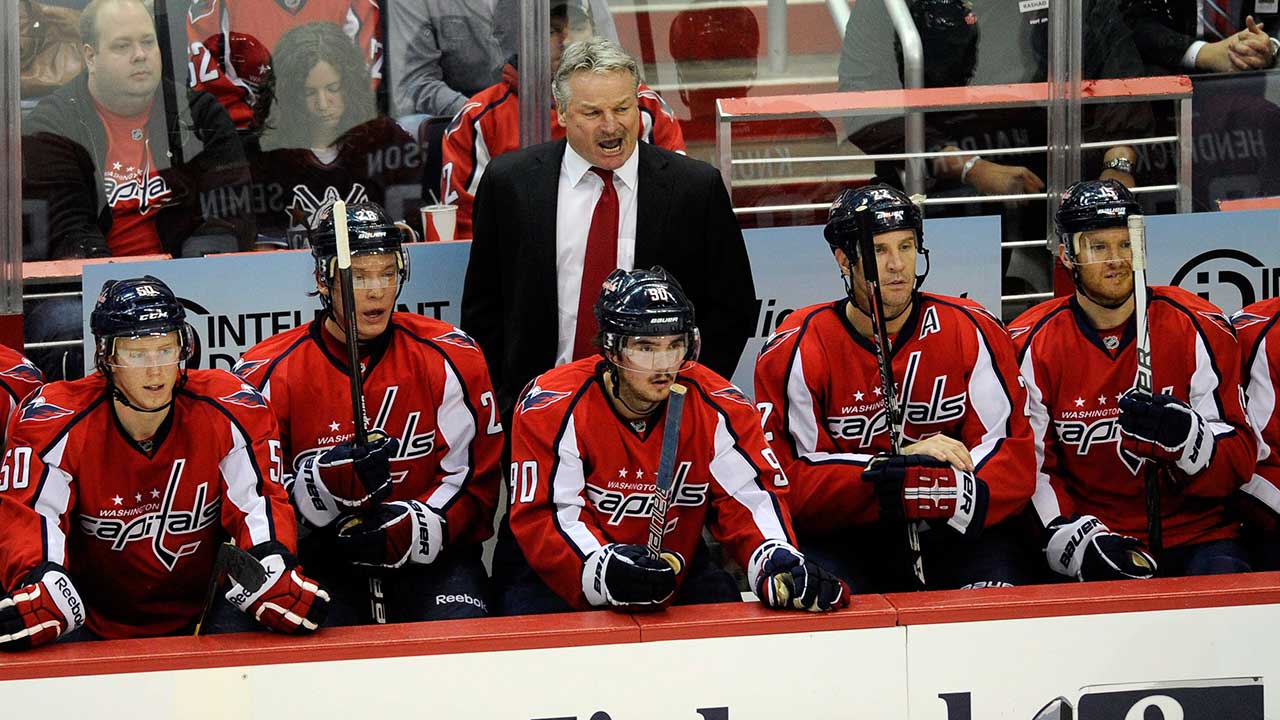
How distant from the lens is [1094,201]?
11.8ft

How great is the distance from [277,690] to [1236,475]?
2242 mm

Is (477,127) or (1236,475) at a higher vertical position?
(477,127)

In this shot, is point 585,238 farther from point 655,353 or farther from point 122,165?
point 122,165

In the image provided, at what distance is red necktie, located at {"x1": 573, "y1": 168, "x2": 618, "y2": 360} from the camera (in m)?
3.79

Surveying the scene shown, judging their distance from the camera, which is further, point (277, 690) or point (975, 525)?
point (975, 525)

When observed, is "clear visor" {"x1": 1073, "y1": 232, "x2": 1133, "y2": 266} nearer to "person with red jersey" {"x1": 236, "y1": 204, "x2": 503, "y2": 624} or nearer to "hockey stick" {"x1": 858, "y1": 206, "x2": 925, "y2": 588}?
"hockey stick" {"x1": 858, "y1": 206, "x2": 925, "y2": 588}

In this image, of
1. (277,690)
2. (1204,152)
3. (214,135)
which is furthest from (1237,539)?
(214,135)

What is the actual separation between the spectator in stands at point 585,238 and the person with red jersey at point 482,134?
414 millimetres

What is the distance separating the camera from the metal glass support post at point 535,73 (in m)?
4.25

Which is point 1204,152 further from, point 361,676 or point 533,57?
point 361,676

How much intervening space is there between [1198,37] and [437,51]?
2.18m

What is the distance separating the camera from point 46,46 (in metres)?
4.07

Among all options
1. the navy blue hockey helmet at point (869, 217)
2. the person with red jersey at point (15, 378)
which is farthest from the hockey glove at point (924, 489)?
the person with red jersey at point (15, 378)

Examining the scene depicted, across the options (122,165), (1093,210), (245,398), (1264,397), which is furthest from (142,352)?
(1264,397)
